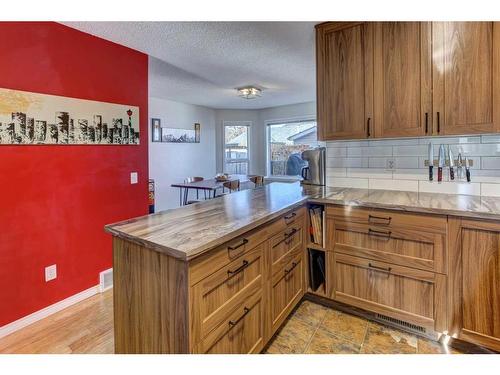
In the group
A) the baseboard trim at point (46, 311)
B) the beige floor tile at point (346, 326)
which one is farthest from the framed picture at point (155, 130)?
the beige floor tile at point (346, 326)

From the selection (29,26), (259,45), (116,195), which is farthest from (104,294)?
(259,45)

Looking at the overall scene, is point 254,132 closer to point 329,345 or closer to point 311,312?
point 311,312

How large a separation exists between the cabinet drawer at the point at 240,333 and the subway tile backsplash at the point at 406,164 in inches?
62.2

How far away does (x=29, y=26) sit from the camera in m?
2.02

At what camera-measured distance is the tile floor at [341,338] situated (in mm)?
1713

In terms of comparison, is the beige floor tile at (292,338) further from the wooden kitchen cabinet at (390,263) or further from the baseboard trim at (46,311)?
the baseboard trim at (46,311)

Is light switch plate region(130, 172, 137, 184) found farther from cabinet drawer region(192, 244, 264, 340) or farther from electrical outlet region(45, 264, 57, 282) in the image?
cabinet drawer region(192, 244, 264, 340)

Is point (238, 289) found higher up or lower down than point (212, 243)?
lower down

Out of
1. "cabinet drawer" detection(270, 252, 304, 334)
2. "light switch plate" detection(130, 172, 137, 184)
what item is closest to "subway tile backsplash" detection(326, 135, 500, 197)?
"cabinet drawer" detection(270, 252, 304, 334)

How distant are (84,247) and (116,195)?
0.54 meters

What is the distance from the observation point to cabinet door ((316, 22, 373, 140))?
7.13 ft

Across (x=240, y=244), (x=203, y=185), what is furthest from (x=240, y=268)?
(x=203, y=185)
